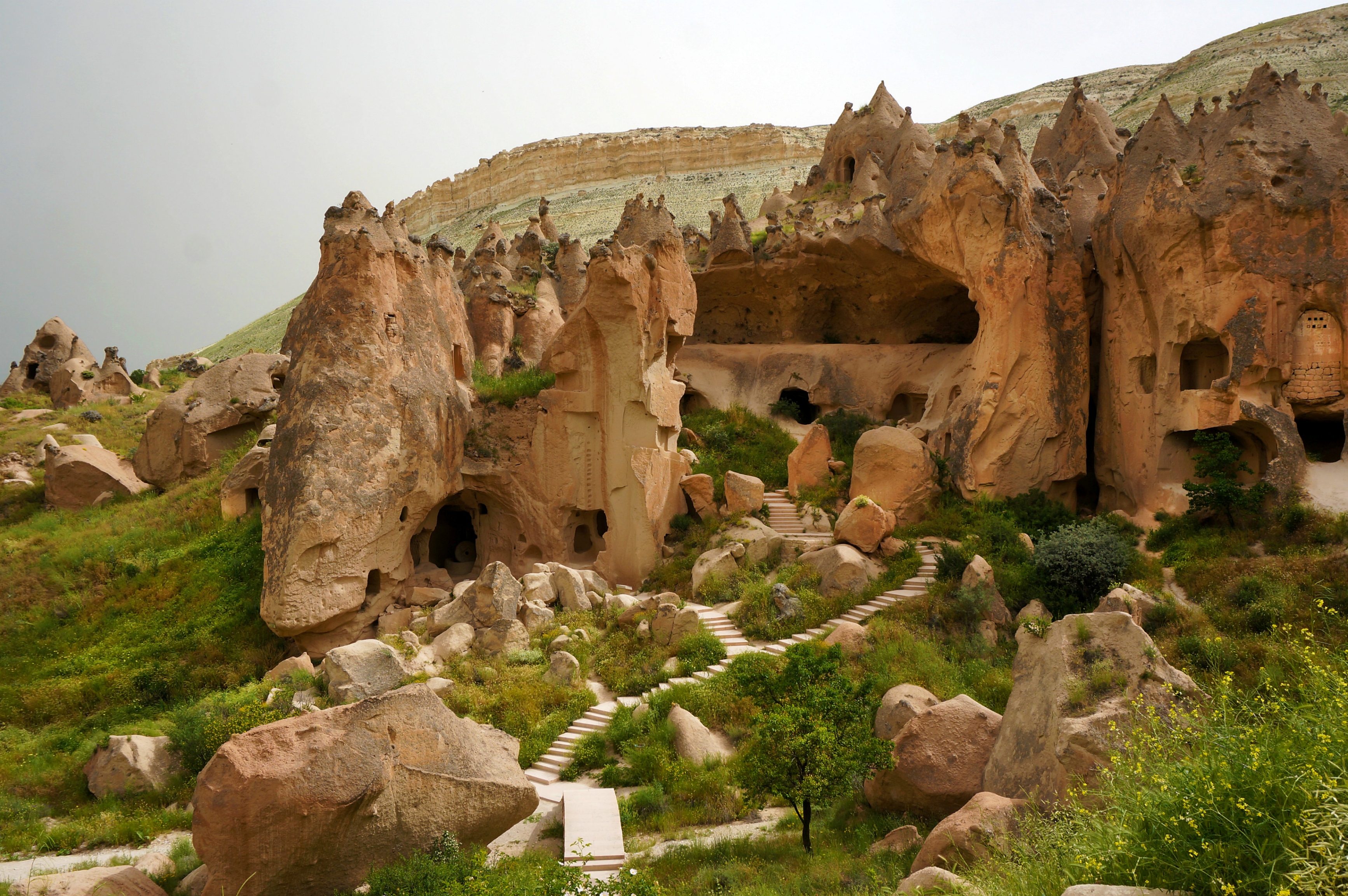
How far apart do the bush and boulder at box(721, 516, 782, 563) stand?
6.78 m

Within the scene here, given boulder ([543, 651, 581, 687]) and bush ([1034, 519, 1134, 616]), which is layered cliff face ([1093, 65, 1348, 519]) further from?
boulder ([543, 651, 581, 687])

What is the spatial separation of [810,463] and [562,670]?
41.8ft

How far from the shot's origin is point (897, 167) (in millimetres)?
36656

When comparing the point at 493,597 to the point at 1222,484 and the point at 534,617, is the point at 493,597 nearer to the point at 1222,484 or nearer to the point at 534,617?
the point at 534,617

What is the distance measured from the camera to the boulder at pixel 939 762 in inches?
412

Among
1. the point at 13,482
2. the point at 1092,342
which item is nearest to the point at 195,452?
the point at 13,482

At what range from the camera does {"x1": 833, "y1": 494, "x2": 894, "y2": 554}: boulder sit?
21.2 metres

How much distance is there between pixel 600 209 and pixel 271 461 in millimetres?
60918

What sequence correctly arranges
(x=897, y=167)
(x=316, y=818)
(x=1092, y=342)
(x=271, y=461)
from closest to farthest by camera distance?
(x=316, y=818), (x=271, y=461), (x=1092, y=342), (x=897, y=167)

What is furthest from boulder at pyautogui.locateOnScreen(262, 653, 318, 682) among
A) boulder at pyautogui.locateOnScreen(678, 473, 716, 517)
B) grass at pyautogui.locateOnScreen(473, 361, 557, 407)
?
boulder at pyautogui.locateOnScreen(678, 473, 716, 517)

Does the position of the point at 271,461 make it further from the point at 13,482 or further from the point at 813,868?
the point at 813,868

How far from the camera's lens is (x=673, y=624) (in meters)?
18.3

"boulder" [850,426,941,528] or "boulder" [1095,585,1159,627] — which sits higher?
"boulder" [850,426,941,528]

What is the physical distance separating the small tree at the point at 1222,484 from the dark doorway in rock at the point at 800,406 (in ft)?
48.1
